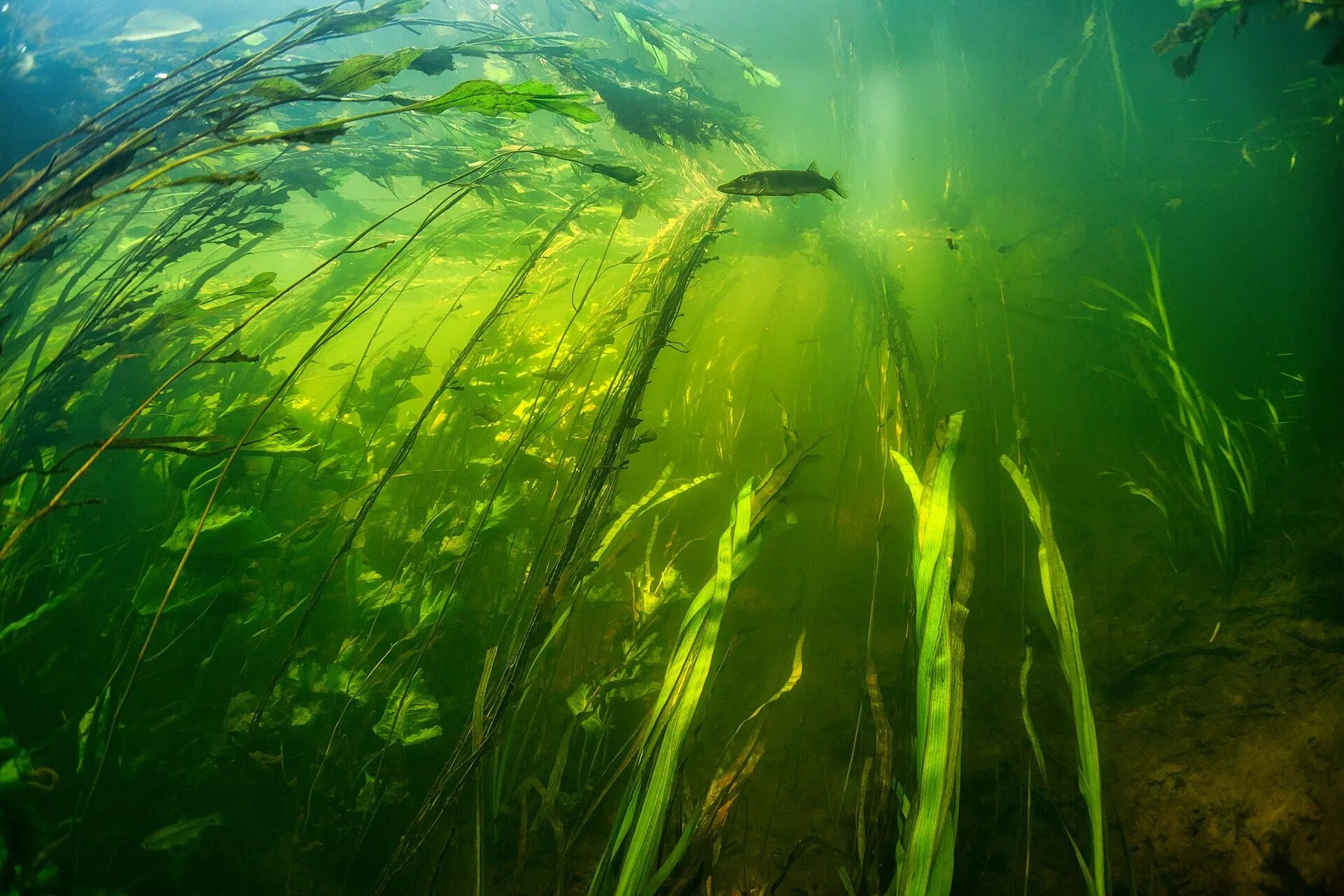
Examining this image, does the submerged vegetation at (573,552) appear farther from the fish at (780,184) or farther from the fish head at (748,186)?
the fish head at (748,186)

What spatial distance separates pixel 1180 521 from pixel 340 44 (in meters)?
17.8

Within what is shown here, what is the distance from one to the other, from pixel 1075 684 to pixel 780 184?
2.78 metres

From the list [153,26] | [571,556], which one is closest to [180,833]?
[571,556]

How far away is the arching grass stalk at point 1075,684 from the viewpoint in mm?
1023

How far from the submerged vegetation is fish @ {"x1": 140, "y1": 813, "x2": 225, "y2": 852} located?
0.02m

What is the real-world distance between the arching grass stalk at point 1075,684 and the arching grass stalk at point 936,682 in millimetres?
210

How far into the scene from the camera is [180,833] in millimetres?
1452

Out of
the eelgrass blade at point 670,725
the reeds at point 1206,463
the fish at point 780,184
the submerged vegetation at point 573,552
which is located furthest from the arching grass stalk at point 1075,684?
the fish at point 780,184

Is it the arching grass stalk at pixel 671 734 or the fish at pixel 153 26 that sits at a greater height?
the fish at pixel 153 26

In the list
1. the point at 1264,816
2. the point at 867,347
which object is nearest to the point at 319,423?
the point at 867,347

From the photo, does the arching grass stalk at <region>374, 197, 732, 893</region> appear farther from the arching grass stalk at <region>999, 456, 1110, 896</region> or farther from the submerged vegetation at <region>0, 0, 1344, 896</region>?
the arching grass stalk at <region>999, 456, 1110, 896</region>

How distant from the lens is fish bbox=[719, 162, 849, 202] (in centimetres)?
281

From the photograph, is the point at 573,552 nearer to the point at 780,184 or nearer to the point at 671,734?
the point at 671,734

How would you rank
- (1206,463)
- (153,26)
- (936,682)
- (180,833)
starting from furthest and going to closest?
(153,26) → (1206,463) → (180,833) → (936,682)
